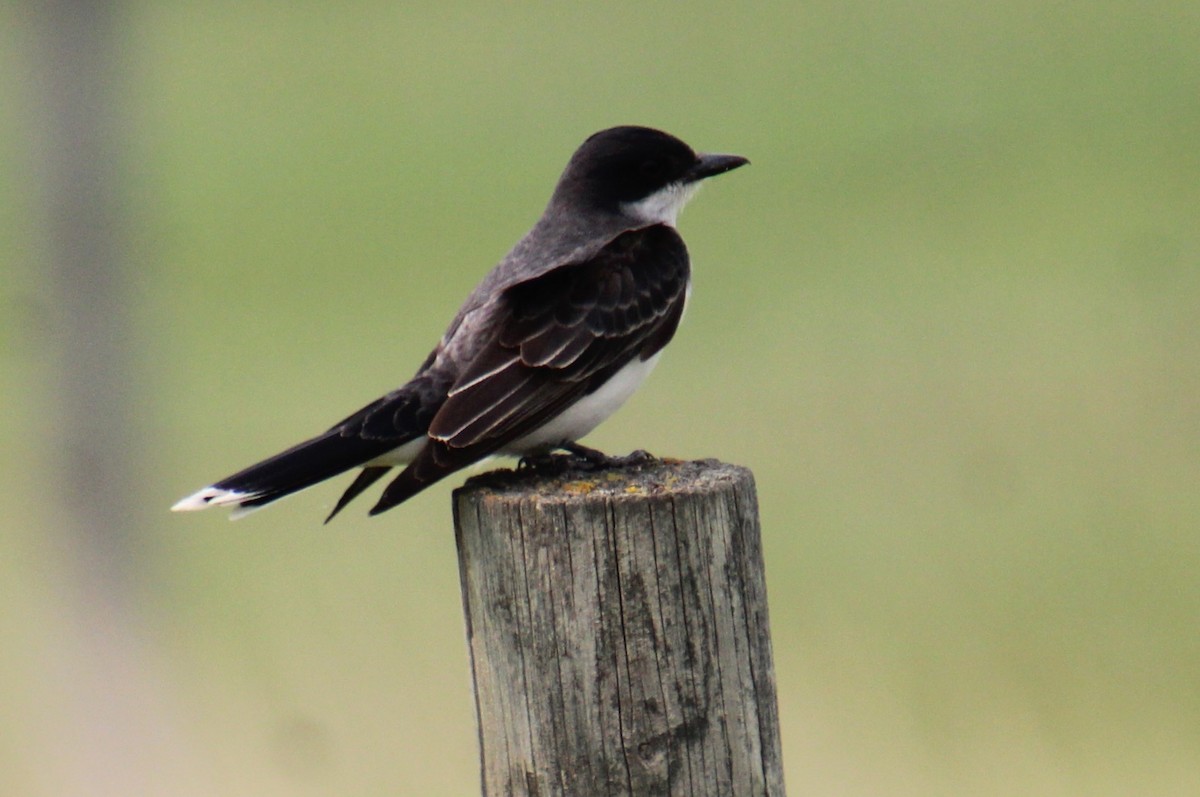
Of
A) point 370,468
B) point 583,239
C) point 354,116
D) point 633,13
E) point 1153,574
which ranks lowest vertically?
point 1153,574

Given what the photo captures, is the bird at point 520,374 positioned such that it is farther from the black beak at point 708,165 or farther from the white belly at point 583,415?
the black beak at point 708,165

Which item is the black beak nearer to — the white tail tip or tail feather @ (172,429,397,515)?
tail feather @ (172,429,397,515)

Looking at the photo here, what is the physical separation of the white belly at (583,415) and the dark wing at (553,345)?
0.05 m

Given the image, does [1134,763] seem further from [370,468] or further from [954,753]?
[370,468]

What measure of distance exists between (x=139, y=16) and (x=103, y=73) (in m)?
0.81

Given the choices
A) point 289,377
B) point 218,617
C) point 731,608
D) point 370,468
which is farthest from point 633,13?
point 731,608

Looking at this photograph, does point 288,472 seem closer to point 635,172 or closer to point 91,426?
point 635,172

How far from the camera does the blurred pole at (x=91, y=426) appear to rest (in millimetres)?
8891

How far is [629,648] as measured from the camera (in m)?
3.80

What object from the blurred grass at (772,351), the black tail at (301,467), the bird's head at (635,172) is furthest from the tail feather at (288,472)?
the blurred grass at (772,351)

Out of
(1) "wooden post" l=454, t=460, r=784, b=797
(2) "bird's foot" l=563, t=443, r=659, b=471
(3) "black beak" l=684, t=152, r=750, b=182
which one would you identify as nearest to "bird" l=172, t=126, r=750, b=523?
(2) "bird's foot" l=563, t=443, r=659, b=471

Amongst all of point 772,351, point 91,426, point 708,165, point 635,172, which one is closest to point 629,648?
point 635,172

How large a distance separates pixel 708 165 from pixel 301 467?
2480 mm

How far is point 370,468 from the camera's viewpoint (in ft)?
18.5
